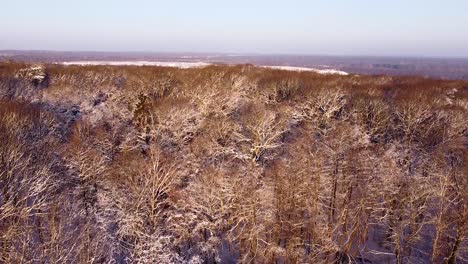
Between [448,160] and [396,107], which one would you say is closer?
[448,160]

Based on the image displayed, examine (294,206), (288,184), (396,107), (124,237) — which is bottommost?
(124,237)

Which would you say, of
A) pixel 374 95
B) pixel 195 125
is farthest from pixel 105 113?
pixel 374 95

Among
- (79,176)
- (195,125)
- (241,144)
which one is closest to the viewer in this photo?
(79,176)

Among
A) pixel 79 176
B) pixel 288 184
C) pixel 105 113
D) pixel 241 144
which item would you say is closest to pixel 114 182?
pixel 79 176

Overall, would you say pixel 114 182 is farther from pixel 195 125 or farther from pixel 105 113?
pixel 105 113

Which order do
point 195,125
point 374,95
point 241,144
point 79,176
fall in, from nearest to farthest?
point 79,176 → point 241,144 → point 195,125 → point 374,95

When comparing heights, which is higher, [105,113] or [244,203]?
[105,113]

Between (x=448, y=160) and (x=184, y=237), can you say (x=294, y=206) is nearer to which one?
(x=184, y=237)
